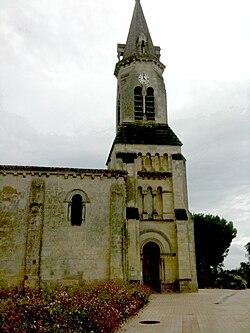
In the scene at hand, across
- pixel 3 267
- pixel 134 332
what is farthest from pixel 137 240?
pixel 134 332

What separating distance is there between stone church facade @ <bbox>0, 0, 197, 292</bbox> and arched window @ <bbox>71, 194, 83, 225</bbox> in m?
0.07

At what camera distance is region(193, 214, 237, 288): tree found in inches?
1661

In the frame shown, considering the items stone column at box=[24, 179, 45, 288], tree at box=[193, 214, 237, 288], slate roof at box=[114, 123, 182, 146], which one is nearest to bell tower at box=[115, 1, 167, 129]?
slate roof at box=[114, 123, 182, 146]

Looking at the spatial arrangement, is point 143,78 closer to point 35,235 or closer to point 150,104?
point 150,104

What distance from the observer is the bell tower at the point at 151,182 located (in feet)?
79.4

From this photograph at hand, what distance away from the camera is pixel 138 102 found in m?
30.2

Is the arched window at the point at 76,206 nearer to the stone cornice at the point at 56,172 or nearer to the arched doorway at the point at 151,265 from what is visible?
the stone cornice at the point at 56,172

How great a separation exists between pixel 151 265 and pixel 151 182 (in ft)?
20.1

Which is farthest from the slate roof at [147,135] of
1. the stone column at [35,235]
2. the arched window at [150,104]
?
the stone column at [35,235]

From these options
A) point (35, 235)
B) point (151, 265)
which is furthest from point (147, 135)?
point (35, 235)

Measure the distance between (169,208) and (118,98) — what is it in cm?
1225

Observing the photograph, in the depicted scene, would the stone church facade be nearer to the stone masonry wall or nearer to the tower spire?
the stone masonry wall

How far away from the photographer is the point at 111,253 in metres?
22.0

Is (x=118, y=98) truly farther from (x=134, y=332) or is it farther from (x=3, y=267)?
(x=134, y=332)
